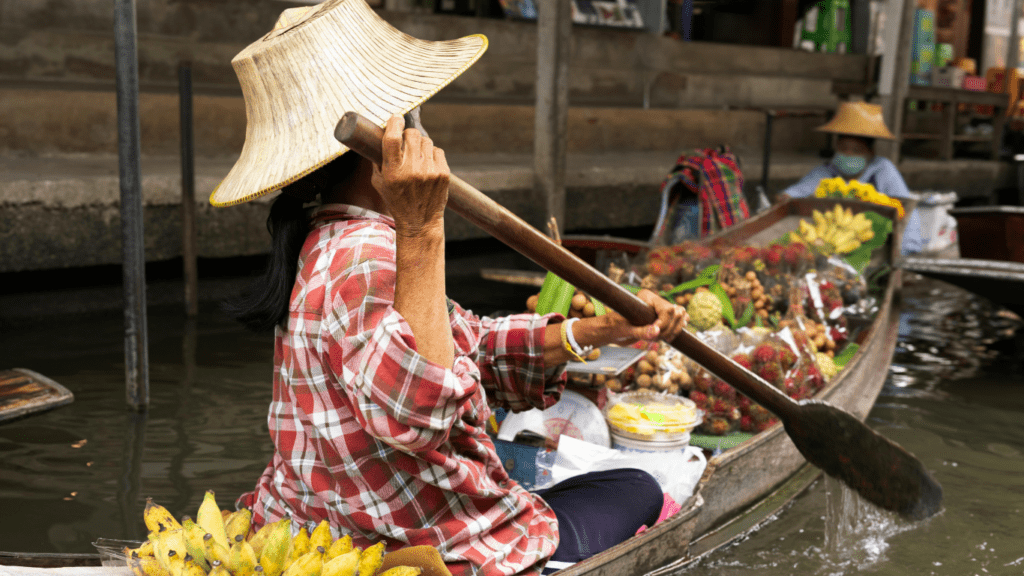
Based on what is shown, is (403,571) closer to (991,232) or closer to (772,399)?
(772,399)

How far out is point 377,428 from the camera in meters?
1.38

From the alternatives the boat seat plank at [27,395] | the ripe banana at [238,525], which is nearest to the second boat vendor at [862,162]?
the boat seat plank at [27,395]

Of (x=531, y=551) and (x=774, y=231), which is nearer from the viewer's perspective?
(x=531, y=551)

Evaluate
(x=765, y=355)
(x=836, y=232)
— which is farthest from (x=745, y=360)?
(x=836, y=232)

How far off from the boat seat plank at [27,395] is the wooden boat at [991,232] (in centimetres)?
587

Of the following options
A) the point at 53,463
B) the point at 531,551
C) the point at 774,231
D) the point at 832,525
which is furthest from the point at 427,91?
the point at 774,231

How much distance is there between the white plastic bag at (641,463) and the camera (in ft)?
8.67

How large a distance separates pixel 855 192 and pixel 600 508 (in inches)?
156

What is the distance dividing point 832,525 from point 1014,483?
3.68ft

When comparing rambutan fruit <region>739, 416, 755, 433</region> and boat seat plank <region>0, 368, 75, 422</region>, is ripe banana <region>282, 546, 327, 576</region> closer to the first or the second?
boat seat plank <region>0, 368, 75, 422</region>

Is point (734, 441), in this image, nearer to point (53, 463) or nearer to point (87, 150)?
point (53, 463)

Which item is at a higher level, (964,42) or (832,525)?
(964,42)

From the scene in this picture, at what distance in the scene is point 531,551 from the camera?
1753 mm

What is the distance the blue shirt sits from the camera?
616cm
